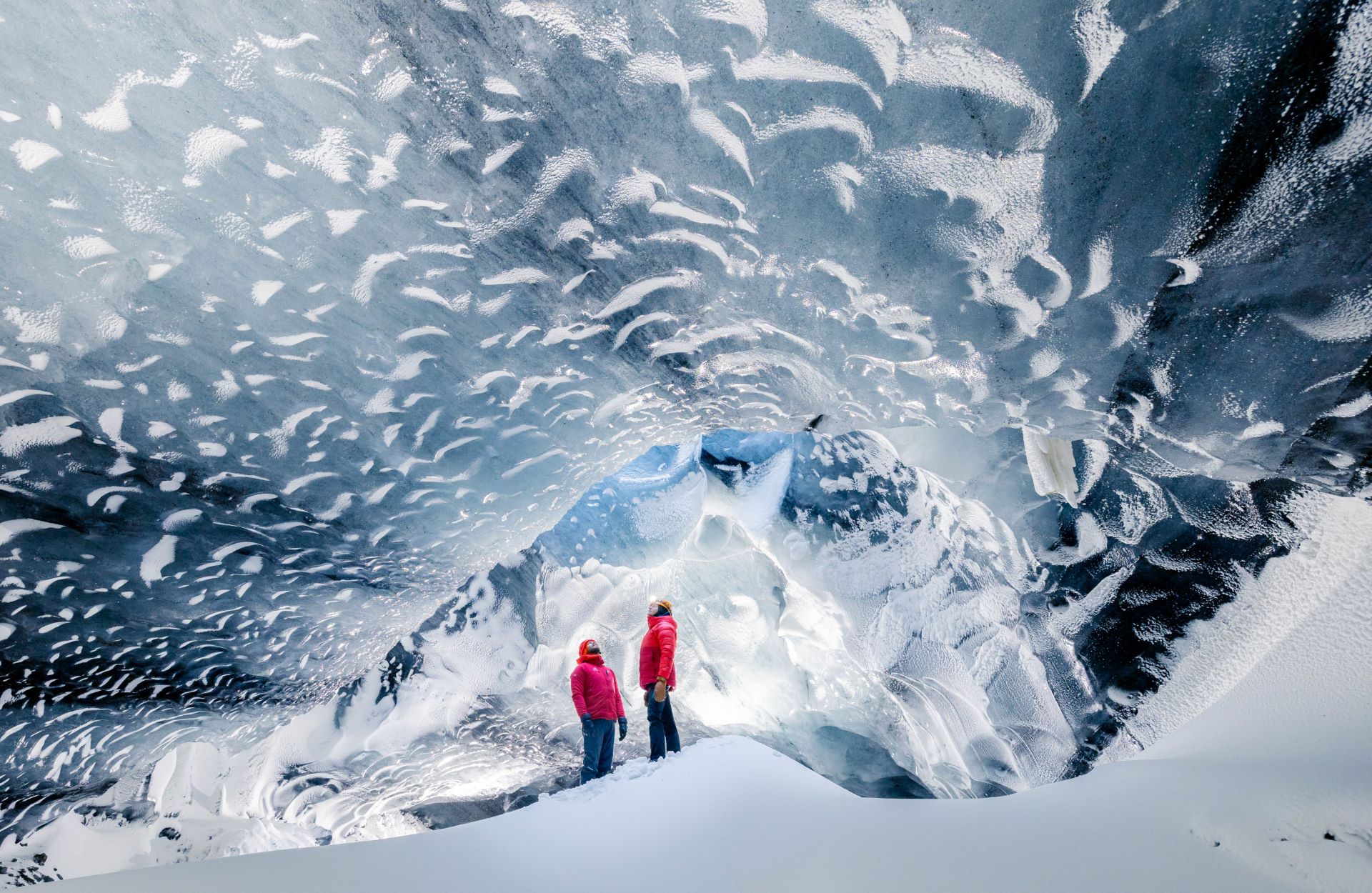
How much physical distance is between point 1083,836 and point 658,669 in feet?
6.59

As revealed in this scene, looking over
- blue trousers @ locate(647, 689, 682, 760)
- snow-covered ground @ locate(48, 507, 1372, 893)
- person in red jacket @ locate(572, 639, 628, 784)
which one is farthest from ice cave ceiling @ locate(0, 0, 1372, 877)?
blue trousers @ locate(647, 689, 682, 760)

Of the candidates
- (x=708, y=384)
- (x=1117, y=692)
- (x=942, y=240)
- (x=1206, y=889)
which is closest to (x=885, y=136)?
(x=942, y=240)

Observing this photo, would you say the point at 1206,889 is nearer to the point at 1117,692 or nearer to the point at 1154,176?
the point at 1117,692

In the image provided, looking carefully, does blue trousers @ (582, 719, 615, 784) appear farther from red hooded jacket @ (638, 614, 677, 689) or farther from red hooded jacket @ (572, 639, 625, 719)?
red hooded jacket @ (638, 614, 677, 689)

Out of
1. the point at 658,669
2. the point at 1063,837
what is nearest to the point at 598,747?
the point at 658,669

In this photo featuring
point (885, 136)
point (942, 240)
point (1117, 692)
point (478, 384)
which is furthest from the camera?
point (478, 384)

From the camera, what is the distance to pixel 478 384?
1.98 meters

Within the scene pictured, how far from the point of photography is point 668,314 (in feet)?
6.27

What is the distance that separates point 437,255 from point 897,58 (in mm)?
1240

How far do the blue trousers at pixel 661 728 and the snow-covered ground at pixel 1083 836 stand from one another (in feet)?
3.79

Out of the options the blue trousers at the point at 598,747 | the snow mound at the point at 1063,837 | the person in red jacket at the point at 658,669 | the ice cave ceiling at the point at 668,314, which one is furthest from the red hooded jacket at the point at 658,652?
the snow mound at the point at 1063,837

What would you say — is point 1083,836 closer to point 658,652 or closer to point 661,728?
point 658,652

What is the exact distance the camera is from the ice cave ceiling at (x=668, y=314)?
1.18m

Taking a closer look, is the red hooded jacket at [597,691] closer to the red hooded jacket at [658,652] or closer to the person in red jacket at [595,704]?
the person in red jacket at [595,704]
